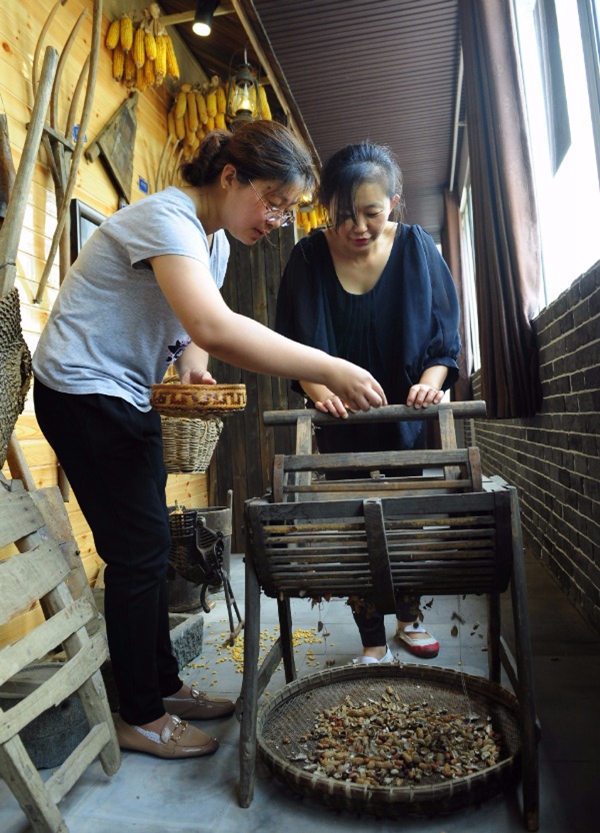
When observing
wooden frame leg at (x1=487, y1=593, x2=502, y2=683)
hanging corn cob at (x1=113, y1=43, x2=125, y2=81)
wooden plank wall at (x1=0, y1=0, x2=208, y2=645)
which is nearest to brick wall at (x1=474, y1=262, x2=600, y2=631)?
wooden frame leg at (x1=487, y1=593, x2=502, y2=683)

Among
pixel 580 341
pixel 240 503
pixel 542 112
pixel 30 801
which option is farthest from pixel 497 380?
pixel 30 801

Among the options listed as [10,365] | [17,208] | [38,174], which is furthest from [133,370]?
[38,174]

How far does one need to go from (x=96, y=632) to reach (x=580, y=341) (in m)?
1.93

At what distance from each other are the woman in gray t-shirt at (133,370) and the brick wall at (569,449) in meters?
1.28

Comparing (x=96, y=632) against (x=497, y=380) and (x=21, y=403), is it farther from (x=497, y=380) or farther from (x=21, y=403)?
(x=497, y=380)

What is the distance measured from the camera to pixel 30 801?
1.14 m

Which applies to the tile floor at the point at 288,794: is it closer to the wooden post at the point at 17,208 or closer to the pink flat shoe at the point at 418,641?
the pink flat shoe at the point at 418,641

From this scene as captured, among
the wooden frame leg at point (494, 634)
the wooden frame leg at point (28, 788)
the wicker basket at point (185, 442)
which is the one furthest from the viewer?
the wicker basket at point (185, 442)

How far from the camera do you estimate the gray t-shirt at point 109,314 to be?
139 cm

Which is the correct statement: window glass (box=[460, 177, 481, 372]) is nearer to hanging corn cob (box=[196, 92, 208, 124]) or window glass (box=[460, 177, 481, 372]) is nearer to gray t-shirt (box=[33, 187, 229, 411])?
hanging corn cob (box=[196, 92, 208, 124])

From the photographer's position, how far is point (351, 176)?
165cm

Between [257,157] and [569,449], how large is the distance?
5.98 ft

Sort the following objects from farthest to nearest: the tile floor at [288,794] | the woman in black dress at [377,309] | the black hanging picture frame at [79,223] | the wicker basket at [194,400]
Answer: the black hanging picture frame at [79,223] < the wicker basket at [194,400] < the woman in black dress at [377,309] < the tile floor at [288,794]

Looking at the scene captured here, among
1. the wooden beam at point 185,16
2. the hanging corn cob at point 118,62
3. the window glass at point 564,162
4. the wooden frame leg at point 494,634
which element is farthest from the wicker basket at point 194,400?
the wooden beam at point 185,16
